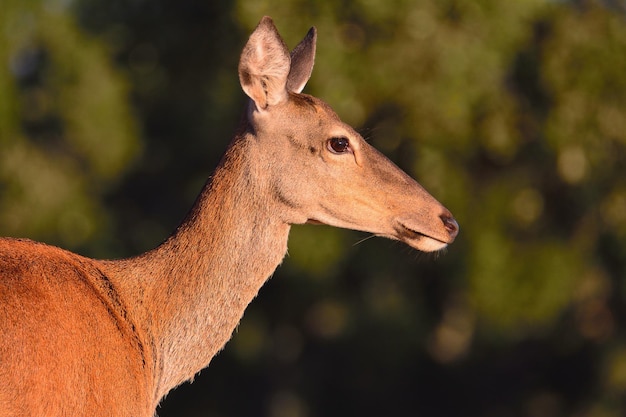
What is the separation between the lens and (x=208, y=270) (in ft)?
24.5

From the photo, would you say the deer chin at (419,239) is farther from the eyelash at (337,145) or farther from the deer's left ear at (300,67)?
the deer's left ear at (300,67)

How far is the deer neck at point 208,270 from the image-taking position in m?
7.41

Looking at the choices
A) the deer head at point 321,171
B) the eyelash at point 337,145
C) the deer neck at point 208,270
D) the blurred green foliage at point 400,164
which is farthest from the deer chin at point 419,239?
the blurred green foliage at point 400,164

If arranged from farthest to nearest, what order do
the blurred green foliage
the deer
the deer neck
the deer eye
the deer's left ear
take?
1. the blurred green foliage
2. the deer's left ear
3. the deer eye
4. the deer neck
5. the deer

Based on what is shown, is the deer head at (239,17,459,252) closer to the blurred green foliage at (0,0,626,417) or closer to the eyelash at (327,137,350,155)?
the eyelash at (327,137,350,155)

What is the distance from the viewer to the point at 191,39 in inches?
1065

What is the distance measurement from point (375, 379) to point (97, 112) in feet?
25.8

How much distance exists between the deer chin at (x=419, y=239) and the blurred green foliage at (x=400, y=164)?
10.5 metres

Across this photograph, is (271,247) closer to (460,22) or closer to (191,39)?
(460,22)

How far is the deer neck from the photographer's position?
7.41 m

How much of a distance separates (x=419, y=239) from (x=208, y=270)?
4.21 feet

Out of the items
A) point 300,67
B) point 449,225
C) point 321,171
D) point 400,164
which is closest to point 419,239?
Answer: point 449,225

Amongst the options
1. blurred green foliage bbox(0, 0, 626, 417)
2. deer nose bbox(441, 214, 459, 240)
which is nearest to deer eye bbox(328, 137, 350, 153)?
deer nose bbox(441, 214, 459, 240)

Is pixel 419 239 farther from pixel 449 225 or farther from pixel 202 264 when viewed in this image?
pixel 202 264
